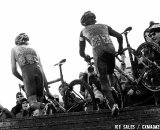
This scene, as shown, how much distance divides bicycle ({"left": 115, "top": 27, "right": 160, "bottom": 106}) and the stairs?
1854mm

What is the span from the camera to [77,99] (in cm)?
927

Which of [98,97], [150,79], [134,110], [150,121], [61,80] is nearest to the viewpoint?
[150,121]

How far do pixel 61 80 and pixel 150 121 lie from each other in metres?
4.37

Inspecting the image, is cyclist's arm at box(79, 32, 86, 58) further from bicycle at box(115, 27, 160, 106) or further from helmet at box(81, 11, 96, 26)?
bicycle at box(115, 27, 160, 106)

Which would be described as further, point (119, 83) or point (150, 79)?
point (119, 83)

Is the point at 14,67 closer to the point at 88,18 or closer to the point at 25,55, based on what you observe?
the point at 25,55

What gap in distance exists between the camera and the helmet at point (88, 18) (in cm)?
807

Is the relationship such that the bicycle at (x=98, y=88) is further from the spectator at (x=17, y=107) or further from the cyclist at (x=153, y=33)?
the spectator at (x=17, y=107)

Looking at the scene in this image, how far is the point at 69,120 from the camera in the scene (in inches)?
286

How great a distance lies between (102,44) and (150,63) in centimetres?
147

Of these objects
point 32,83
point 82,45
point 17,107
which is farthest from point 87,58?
point 17,107

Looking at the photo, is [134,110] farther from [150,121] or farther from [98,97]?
[98,97]

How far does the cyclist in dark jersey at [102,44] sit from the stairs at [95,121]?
14.0 inches

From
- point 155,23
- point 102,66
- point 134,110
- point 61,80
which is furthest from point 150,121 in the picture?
point 61,80
